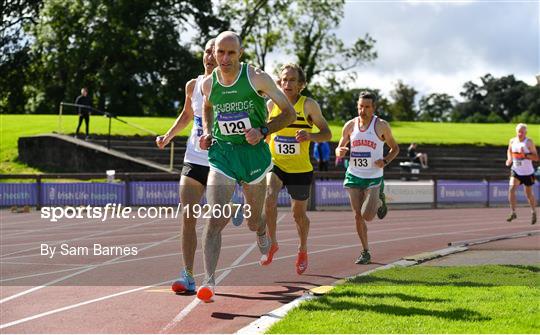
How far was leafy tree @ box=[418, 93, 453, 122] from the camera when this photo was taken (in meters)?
135

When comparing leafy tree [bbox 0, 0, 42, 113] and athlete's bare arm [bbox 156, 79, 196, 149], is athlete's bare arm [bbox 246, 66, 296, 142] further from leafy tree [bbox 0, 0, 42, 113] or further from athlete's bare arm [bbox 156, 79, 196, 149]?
leafy tree [bbox 0, 0, 42, 113]

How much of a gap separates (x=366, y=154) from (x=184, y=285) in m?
3.62

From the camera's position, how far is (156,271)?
1044 centimetres

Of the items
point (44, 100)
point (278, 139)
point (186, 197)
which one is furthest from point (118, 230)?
point (44, 100)

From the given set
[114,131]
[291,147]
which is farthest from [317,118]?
[114,131]

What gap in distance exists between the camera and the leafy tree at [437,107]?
13465 centimetres

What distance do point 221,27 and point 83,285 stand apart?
49505 millimetres

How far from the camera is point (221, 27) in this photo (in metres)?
57.4

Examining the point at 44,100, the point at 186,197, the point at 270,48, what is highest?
the point at 270,48

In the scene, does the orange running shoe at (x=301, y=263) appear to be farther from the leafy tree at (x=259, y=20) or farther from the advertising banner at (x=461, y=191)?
the leafy tree at (x=259, y=20)

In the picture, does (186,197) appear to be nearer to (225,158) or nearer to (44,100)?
(225,158)

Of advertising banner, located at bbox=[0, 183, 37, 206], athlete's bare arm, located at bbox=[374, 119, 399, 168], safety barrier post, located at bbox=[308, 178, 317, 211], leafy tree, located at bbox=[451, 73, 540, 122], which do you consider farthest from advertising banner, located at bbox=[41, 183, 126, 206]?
leafy tree, located at bbox=[451, 73, 540, 122]

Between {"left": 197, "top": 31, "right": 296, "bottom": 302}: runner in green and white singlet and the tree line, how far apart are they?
45297 mm

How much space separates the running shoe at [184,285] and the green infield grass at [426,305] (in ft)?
3.40
